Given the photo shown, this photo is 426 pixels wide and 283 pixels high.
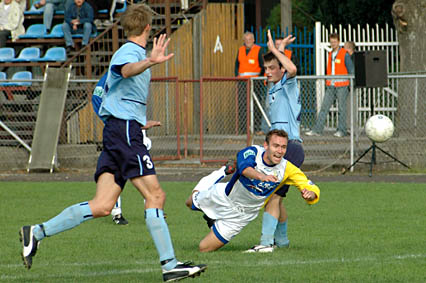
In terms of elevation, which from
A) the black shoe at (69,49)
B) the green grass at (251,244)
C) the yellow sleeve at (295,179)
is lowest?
the green grass at (251,244)

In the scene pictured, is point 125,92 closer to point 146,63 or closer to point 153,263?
point 146,63

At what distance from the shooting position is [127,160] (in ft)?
23.4

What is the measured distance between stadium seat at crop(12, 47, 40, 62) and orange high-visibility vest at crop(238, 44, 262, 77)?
5.21 metres

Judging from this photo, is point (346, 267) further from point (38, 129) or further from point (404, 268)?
point (38, 129)

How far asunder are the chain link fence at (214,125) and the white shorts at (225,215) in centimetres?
973

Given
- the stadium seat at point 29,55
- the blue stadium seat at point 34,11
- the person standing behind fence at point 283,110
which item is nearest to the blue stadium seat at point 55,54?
the stadium seat at point 29,55

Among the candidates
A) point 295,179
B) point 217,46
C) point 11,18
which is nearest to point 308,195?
point 295,179

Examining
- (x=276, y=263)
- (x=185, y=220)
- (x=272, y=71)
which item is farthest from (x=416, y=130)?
(x=276, y=263)

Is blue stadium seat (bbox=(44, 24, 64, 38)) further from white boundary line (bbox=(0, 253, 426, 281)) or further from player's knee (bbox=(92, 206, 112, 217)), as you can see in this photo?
player's knee (bbox=(92, 206, 112, 217))

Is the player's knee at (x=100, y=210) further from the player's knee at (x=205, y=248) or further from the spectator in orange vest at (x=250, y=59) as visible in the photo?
the spectator in orange vest at (x=250, y=59)

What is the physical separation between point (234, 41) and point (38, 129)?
23.4ft

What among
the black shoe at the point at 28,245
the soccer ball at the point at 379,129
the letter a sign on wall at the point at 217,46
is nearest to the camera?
the black shoe at the point at 28,245

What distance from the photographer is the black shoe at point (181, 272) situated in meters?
6.91

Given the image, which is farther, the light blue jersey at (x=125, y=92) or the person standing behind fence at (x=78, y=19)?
the person standing behind fence at (x=78, y=19)
